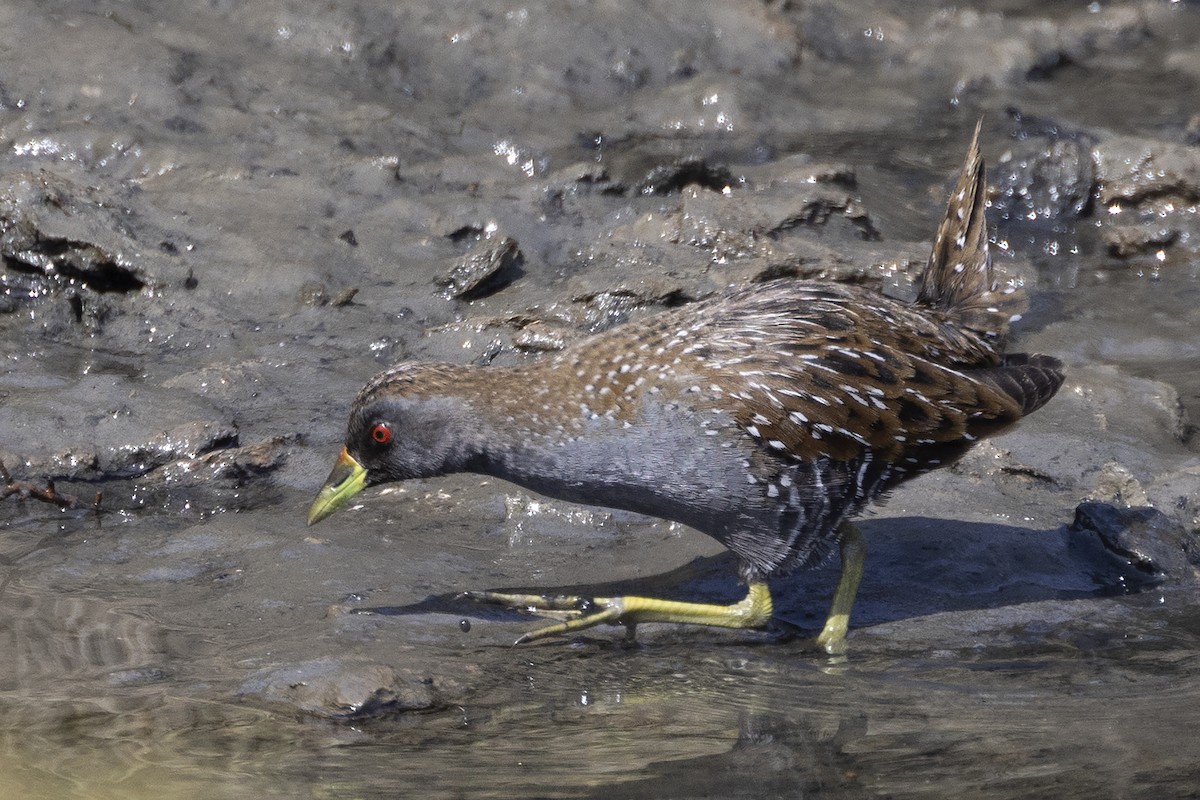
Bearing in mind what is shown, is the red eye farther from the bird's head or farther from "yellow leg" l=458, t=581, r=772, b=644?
"yellow leg" l=458, t=581, r=772, b=644

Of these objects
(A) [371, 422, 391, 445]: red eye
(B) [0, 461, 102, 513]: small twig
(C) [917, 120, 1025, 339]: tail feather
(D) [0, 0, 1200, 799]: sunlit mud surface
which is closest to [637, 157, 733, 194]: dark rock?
(D) [0, 0, 1200, 799]: sunlit mud surface

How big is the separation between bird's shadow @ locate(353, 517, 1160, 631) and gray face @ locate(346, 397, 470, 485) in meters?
0.53

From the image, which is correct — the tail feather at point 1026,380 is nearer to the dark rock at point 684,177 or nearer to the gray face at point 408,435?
the gray face at point 408,435

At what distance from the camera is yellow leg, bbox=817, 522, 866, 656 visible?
191 inches

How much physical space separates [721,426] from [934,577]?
130 centimetres

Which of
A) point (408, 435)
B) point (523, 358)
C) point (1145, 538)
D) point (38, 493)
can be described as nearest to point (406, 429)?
point (408, 435)

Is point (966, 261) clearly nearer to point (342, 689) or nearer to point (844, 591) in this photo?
point (844, 591)

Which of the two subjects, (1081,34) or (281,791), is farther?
(1081,34)

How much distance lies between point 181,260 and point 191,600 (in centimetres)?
256

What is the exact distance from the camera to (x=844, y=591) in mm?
5023

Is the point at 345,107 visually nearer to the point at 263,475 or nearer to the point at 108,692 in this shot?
the point at 263,475

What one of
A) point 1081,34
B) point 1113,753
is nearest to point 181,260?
point 1113,753

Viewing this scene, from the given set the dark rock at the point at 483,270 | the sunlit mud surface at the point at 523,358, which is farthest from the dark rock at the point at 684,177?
the dark rock at the point at 483,270

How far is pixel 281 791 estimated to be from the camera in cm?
359
